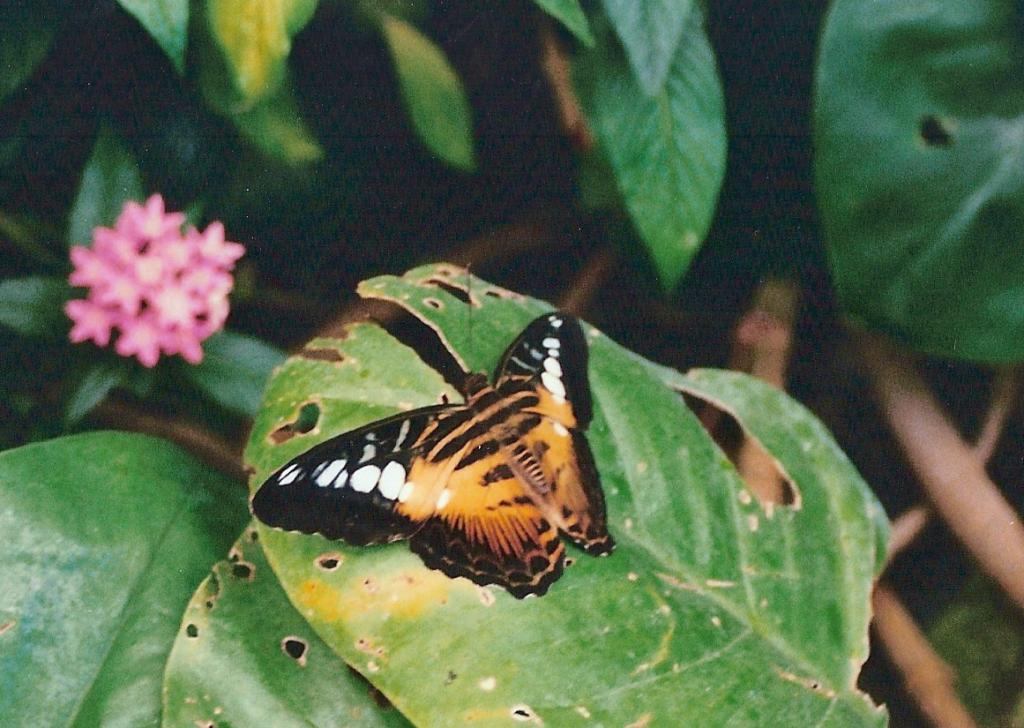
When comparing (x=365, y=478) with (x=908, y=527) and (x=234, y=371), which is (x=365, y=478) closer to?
(x=234, y=371)

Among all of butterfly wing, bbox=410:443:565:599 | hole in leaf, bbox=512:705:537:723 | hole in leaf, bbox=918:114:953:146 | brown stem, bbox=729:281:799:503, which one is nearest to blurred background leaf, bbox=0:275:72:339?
butterfly wing, bbox=410:443:565:599

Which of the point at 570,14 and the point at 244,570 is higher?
the point at 570,14

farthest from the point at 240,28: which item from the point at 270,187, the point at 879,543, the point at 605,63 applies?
the point at 879,543

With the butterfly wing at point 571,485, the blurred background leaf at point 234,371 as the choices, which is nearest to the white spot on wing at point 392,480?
the butterfly wing at point 571,485

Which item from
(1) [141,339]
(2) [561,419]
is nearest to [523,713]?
(2) [561,419]

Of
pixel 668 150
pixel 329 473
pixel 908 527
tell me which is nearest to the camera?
pixel 329 473

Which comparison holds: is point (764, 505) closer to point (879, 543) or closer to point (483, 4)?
point (879, 543)

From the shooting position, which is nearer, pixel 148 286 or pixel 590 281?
pixel 148 286

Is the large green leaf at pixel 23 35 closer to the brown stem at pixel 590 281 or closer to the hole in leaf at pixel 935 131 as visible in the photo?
the brown stem at pixel 590 281
